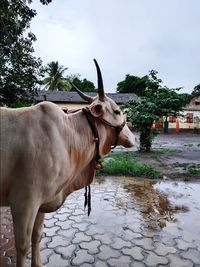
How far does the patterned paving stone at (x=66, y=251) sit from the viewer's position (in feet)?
11.3

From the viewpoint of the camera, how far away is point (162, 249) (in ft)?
12.0

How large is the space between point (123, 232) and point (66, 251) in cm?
97

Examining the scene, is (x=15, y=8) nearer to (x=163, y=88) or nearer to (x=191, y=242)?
(x=163, y=88)

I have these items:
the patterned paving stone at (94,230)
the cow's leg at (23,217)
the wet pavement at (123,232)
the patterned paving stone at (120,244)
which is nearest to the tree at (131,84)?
the wet pavement at (123,232)

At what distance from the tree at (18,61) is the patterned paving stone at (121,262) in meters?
9.21

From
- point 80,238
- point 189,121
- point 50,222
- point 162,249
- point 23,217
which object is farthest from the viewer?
point 189,121

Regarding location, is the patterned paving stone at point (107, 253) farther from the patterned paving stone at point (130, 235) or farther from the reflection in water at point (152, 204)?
the reflection in water at point (152, 204)

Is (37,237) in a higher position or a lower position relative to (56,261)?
higher

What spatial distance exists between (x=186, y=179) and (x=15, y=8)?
26.3 ft

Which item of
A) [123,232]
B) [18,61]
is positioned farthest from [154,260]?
[18,61]

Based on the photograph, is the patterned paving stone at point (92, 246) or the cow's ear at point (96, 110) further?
the patterned paving stone at point (92, 246)

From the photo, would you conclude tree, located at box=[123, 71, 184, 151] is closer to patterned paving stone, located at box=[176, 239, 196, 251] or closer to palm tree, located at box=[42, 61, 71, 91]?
patterned paving stone, located at box=[176, 239, 196, 251]

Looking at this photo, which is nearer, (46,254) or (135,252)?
(46,254)

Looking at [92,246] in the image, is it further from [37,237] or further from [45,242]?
[37,237]
